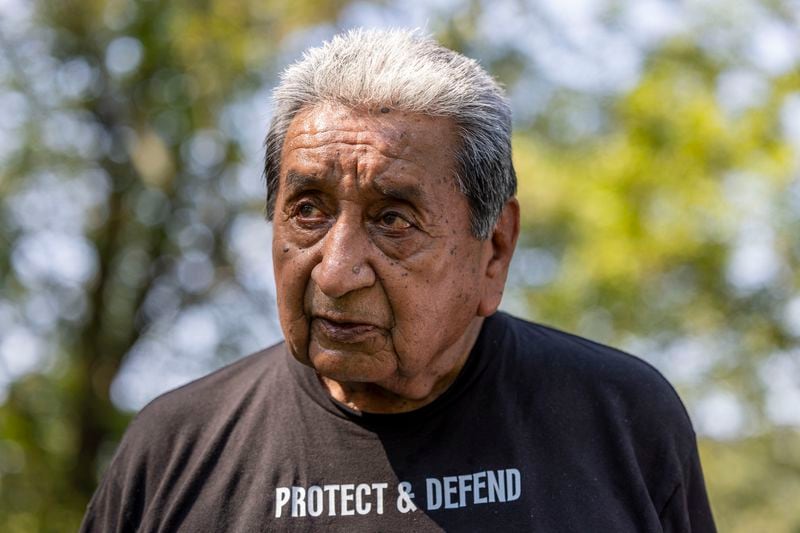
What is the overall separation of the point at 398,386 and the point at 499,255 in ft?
1.44

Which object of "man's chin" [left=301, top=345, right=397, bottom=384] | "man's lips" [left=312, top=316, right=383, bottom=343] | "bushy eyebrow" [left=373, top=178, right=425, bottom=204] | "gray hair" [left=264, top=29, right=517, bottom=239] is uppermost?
"gray hair" [left=264, top=29, right=517, bottom=239]

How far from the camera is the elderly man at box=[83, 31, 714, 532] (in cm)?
221

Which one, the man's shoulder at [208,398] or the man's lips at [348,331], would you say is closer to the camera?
the man's lips at [348,331]

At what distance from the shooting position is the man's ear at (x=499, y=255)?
7.98ft

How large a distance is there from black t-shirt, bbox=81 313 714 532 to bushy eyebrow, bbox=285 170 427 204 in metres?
0.48

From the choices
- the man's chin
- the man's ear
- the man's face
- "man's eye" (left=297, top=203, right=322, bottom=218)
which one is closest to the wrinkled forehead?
the man's face

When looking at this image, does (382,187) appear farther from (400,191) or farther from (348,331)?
(348,331)

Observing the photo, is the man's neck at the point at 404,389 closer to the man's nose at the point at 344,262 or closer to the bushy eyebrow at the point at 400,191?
the man's nose at the point at 344,262

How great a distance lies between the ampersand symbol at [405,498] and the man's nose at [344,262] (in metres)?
0.46

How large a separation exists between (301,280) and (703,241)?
308 inches

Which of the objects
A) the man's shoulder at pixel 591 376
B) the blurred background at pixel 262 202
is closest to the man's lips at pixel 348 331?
the man's shoulder at pixel 591 376

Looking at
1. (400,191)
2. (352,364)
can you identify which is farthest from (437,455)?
(400,191)

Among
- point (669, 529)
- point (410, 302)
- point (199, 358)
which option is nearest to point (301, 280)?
point (410, 302)

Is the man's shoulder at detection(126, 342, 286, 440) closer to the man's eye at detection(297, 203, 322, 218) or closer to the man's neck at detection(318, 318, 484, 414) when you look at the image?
the man's neck at detection(318, 318, 484, 414)
